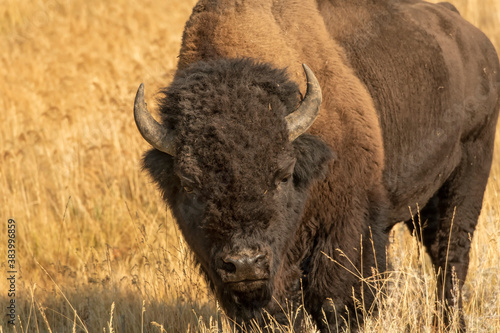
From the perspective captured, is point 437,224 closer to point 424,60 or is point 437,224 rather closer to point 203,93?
point 424,60

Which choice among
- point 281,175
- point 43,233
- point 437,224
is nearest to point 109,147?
point 43,233

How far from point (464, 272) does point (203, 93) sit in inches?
122

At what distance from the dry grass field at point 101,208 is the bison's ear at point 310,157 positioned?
878 mm

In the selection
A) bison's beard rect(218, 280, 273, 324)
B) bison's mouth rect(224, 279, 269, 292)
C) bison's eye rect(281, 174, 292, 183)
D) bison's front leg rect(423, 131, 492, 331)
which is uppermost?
bison's eye rect(281, 174, 292, 183)

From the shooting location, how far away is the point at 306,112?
3.83m

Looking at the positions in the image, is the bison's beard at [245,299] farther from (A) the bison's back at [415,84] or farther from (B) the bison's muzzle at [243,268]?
(A) the bison's back at [415,84]

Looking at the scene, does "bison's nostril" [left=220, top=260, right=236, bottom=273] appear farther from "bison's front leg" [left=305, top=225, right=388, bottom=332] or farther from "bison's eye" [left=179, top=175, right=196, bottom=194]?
"bison's front leg" [left=305, top=225, right=388, bottom=332]

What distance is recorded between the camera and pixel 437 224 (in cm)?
589

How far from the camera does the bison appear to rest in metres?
3.61

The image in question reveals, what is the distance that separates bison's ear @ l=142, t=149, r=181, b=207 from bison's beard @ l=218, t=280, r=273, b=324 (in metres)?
0.71

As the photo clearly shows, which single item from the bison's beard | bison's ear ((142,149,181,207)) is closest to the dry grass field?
the bison's beard

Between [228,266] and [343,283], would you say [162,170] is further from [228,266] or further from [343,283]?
[343,283]

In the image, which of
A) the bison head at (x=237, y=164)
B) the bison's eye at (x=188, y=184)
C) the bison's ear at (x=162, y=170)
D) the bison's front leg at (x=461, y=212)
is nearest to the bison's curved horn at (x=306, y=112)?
the bison head at (x=237, y=164)

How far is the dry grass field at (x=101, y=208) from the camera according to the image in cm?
511
